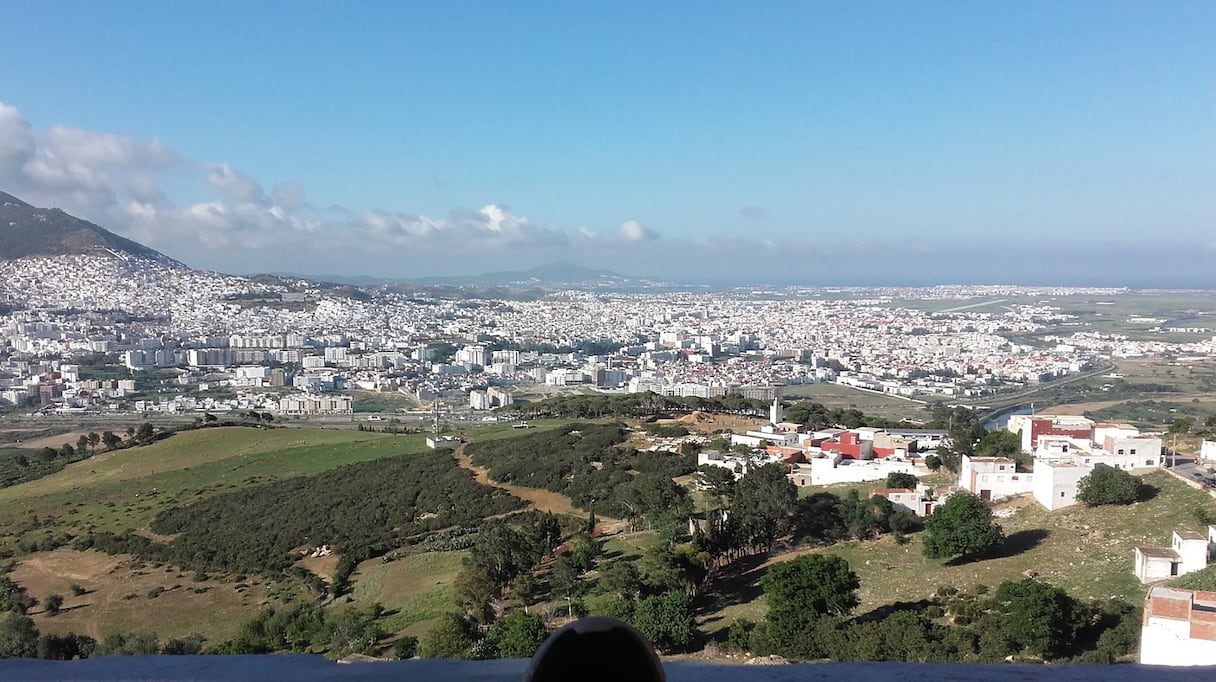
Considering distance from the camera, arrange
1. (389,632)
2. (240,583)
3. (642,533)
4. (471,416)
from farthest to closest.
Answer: (471,416) < (642,533) < (240,583) < (389,632)

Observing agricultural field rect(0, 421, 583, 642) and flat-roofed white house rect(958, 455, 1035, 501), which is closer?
agricultural field rect(0, 421, 583, 642)

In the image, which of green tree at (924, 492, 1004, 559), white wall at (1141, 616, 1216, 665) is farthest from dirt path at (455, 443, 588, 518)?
white wall at (1141, 616, 1216, 665)

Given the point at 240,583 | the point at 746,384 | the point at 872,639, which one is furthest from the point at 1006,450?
the point at 746,384

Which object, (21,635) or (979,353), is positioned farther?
(979,353)

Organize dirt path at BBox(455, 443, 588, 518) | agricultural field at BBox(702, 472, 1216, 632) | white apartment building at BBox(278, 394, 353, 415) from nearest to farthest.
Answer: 1. agricultural field at BBox(702, 472, 1216, 632)
2. dirt path at BBox(455, 443, 588, 518)
3. white apartment building at BBox(278, 394, 353, 415)

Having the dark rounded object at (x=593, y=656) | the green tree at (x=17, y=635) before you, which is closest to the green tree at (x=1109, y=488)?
the dark rounded object at (x=593, y=656)

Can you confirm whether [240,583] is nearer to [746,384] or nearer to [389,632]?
[389,632]

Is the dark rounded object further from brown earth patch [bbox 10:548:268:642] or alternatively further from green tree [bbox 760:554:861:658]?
brown earth patch [bbox 10:548:268:642]
